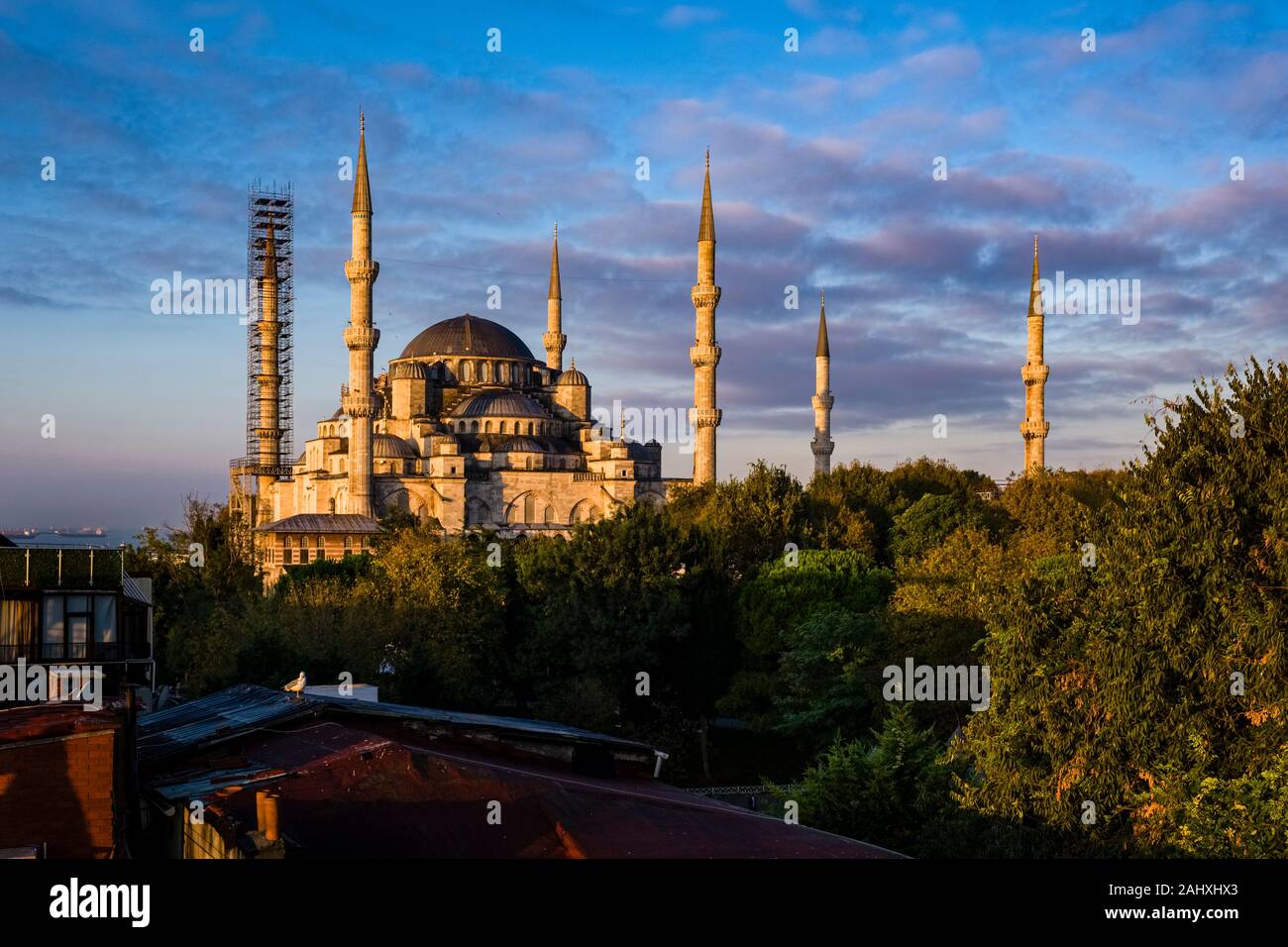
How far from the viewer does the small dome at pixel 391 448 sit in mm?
70137

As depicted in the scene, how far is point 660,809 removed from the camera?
12.6 meters

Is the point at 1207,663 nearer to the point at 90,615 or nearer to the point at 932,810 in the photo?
the point at 932,810

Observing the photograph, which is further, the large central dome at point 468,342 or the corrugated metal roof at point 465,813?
the large central dome at point 468,342

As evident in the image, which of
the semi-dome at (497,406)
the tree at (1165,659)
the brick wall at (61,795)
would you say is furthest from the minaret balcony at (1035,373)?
the brick wall at (61,795)

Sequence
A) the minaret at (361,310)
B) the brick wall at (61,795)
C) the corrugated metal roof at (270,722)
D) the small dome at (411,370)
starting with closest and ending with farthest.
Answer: the brick wall at (61,795) < the corrugated metal roof at (270,722) < the minaret at (361,310) < the small dome at (411,370)

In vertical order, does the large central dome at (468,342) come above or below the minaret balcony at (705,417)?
above

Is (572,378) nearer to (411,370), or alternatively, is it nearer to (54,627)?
(411,370)

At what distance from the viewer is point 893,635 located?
105 ft

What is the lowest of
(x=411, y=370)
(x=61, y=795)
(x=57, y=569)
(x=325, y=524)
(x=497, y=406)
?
(x=61, y=795)

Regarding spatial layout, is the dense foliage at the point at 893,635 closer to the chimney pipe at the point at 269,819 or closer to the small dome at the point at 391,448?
the chimney pipe at the point at 269,819

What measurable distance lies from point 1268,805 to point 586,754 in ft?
25.1

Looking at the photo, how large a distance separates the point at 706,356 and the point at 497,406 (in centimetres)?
1780

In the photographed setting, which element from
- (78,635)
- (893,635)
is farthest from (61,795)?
(893,635)
